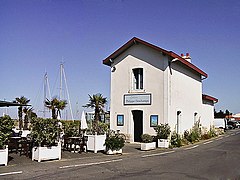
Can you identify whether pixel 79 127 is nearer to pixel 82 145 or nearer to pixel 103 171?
pixel 82 145

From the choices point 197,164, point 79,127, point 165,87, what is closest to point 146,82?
point 165,87

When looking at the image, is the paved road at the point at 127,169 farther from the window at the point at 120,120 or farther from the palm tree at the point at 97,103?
the palm tree at the point at 97,103

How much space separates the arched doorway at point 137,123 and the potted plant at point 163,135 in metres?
2.95

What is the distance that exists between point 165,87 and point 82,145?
294 inches

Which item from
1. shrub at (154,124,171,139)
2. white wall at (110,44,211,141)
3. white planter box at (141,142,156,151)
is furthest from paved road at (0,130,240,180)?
white wall at (110,44,211,141)

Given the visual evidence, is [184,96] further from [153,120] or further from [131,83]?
[131,83]

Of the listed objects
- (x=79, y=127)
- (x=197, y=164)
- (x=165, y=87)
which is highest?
(x=165, y=87)

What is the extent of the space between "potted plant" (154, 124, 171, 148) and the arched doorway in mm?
2955

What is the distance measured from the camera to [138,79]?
21.2 metres

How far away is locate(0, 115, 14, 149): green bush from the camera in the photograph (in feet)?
34.4

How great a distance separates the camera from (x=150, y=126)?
20062mm

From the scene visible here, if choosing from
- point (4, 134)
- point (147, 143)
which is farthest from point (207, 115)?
point (4, 134)

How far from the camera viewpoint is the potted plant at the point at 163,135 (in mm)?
17859

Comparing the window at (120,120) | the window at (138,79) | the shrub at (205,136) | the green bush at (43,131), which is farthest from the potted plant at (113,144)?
the shrub at (205,136)
